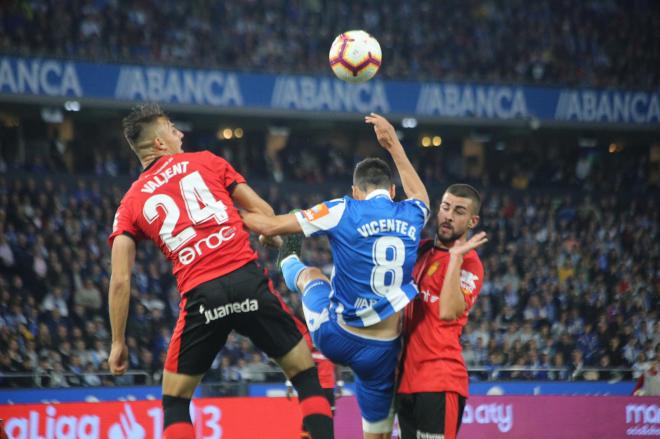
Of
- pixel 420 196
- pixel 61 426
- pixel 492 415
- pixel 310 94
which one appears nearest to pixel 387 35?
pixel 310 94

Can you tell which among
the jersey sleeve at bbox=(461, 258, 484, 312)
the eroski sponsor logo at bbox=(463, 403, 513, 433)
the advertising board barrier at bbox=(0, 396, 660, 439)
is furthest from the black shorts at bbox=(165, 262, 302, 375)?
the eroski sponsor logo at bbox=(463, 403, 513, 433)

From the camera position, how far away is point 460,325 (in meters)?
6.69

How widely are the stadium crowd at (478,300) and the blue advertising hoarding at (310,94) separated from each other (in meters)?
1.62

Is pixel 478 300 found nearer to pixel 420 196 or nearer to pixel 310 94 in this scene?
pixel 310 94

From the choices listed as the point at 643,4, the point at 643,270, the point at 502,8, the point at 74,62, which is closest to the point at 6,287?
the point at 74,62

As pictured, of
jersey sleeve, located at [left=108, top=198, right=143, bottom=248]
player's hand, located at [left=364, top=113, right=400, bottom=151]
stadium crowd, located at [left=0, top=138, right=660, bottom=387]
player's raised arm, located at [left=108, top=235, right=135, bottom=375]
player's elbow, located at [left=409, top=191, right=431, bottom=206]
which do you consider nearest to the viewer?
player's raised arm, located at [left=108, top=235, right=135, bottom=375]

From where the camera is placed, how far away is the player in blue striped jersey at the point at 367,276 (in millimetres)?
6410

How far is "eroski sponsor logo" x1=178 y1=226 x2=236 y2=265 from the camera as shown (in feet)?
20.2

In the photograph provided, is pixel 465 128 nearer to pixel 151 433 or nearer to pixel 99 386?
pixel 99 386

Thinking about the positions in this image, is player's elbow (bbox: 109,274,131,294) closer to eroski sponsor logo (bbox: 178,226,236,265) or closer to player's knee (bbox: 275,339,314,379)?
eroski sponsor logo (bbox: 178,226,236,265)

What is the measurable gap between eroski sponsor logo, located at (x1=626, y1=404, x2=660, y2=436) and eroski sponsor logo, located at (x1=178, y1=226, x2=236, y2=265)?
9.77 meters

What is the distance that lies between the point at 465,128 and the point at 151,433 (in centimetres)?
1759

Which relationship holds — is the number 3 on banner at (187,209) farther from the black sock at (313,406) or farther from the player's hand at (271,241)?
the black sock at (313,406)

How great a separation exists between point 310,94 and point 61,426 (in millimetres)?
14424
